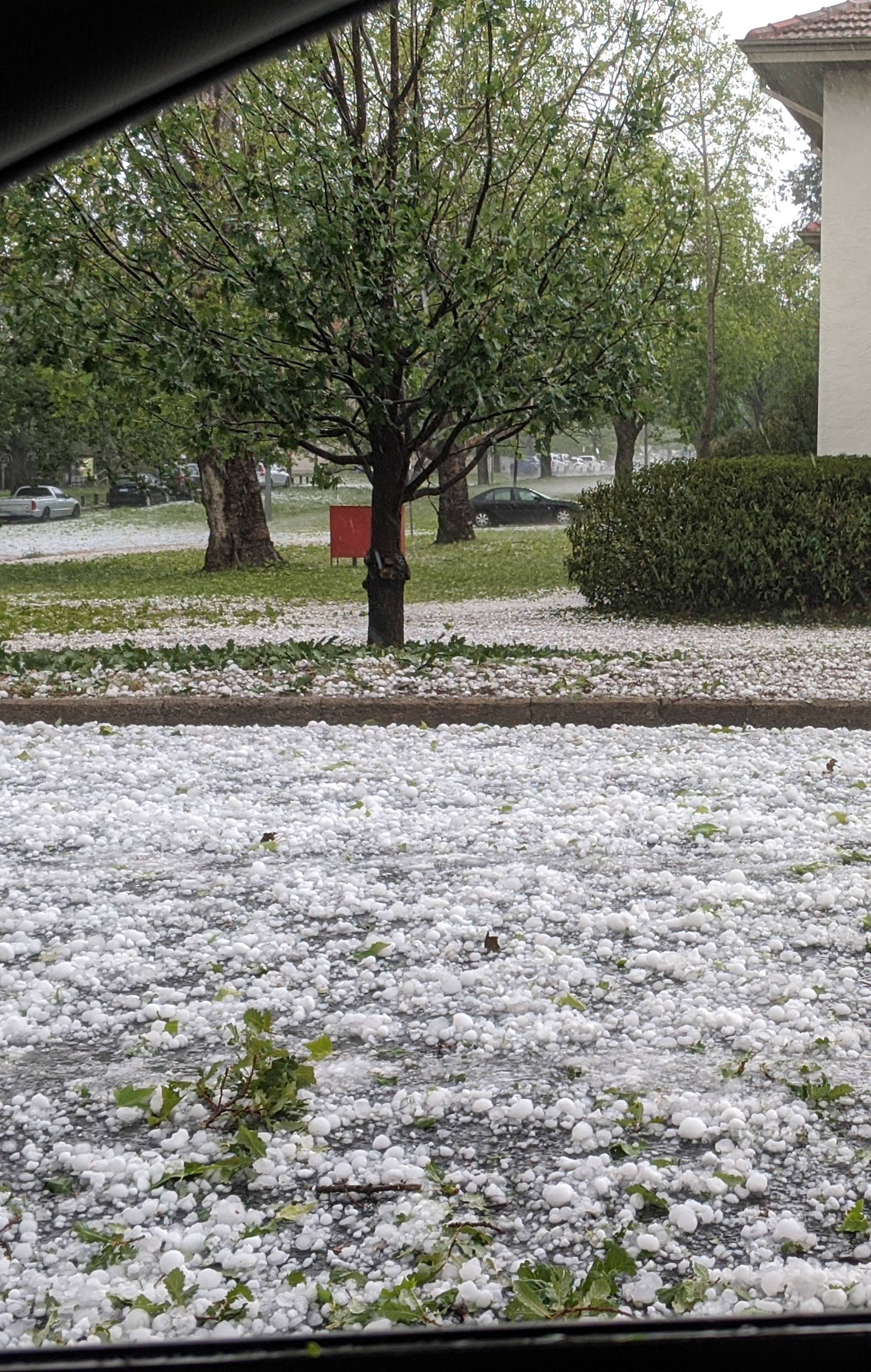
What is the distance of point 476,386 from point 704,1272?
5.84 metres

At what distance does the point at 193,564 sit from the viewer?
20703 millimetres

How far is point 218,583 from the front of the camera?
16734mm

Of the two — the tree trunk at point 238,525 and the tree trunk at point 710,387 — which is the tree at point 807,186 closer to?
the tree trunk at point 710,387

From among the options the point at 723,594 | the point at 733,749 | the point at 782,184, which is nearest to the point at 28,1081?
the point at 733,749

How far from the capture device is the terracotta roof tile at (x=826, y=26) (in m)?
11.7

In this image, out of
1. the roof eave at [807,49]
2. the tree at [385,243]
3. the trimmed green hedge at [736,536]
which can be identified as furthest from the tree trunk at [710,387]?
the tree at [385,243]

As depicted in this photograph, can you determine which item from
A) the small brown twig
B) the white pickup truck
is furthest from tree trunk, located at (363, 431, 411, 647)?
the white pickup truck

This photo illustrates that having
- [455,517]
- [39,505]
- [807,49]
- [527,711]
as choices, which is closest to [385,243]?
[527,711]

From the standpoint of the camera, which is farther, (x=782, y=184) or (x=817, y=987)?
(x=782, y=184)

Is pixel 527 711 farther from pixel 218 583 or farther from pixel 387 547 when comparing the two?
pixel 218 583

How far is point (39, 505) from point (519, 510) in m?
14.6

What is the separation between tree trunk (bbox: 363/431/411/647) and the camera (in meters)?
8.32

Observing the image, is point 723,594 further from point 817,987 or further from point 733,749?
point 817,987

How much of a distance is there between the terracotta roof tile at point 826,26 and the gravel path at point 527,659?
506 cm
